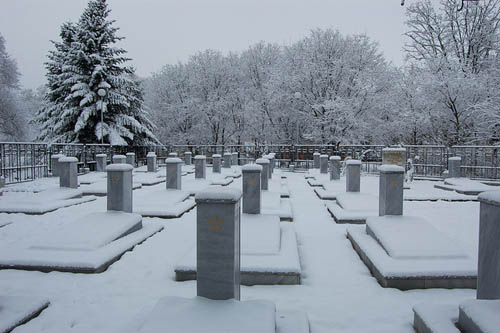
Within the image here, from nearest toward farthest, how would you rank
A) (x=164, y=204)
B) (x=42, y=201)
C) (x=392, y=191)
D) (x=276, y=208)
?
(x=392, y=191), (x=276, y=208), (x=164, y=204), (x=42, y=201)

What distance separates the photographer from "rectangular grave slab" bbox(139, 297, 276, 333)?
3373mm

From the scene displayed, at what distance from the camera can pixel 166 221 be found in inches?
384

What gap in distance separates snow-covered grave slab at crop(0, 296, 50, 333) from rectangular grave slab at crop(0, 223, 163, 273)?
123 centimetres

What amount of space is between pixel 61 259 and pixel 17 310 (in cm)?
182

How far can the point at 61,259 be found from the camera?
593 centimetres

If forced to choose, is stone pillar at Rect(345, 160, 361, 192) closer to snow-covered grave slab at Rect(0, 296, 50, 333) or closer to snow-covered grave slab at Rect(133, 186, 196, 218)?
snow-covered grave slab at Rect(133, 186, 196, 218)

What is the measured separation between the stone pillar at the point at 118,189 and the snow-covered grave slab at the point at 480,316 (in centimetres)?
709

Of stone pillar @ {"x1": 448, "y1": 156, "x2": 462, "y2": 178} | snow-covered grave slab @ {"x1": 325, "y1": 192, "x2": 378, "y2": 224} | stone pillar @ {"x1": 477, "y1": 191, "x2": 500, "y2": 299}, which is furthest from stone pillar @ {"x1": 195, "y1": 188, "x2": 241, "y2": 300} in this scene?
stone pillar @ {"x1": 448, "y1": 156, "x2": 462, "y2": 178}

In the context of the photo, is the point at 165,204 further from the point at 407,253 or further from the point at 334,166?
the point at 334,166

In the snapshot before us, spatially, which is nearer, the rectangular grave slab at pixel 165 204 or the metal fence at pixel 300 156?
the rectangular grave slab at pixel 165 204

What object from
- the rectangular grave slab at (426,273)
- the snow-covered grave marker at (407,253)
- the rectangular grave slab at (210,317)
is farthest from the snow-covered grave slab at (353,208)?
the rectangular grave slab at (210,317)

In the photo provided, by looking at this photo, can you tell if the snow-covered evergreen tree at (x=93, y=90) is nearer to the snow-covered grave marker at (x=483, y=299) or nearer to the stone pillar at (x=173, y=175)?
the stone pillar at (x=173, y=175)

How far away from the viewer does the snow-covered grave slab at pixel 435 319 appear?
3.49m

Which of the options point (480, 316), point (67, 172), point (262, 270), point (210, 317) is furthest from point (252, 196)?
point (67, 172)
